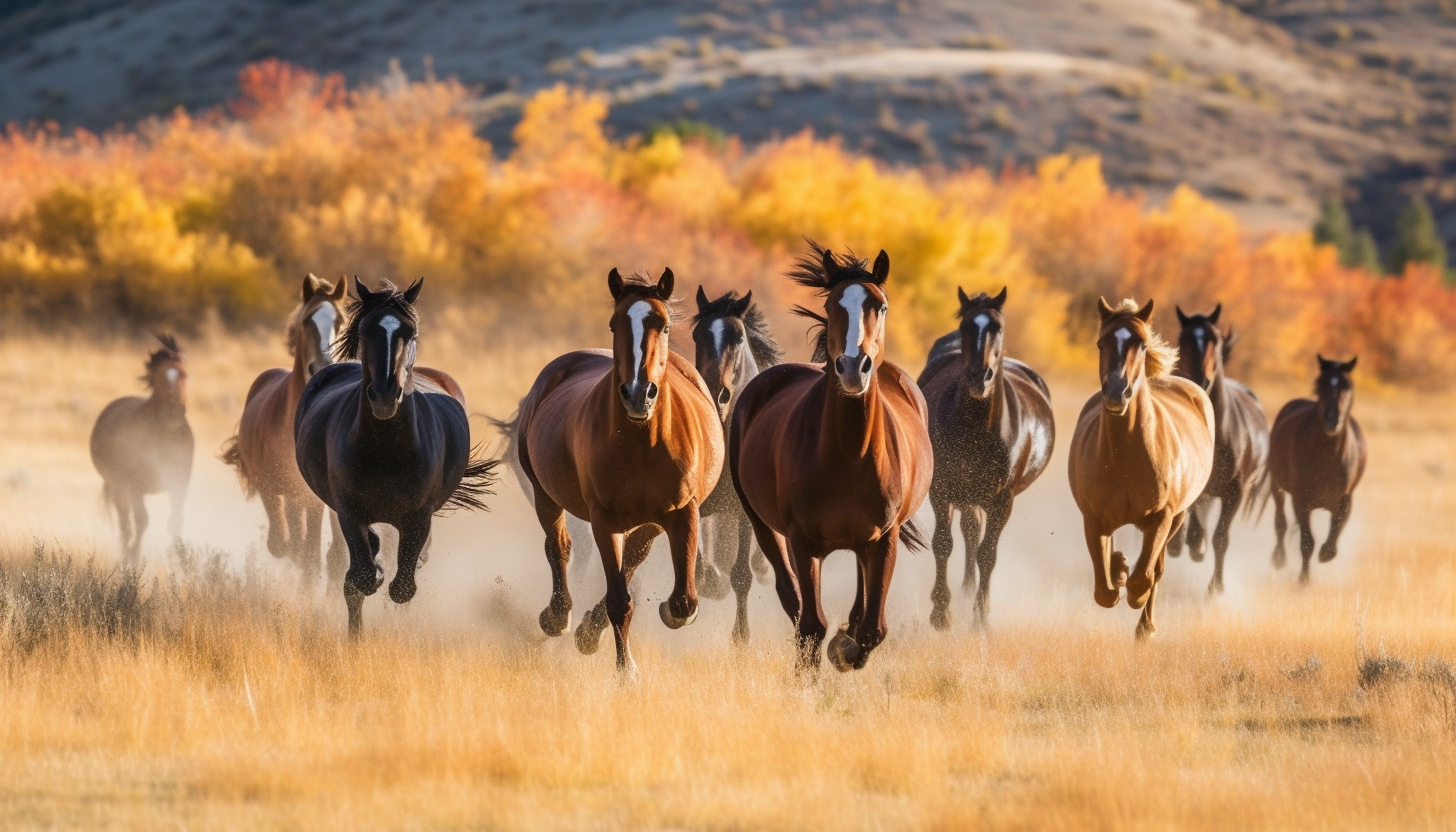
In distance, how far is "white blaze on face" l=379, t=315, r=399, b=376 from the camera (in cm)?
849

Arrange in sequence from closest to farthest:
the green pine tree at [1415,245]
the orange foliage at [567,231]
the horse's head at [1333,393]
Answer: the horse's head at [1333,393] < the orange foliage at [567,231] < the green pine tree at [1415,245]

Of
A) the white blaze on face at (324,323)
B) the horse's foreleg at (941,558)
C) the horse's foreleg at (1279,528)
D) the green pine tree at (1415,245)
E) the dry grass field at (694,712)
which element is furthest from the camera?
the green pine tree at (1415,245)

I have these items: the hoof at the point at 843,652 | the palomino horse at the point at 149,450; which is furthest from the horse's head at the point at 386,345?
the palomino horse at the point at 149,450

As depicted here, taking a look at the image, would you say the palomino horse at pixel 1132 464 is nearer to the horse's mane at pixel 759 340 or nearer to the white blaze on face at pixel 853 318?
the white blaze on face at pixel 853 318

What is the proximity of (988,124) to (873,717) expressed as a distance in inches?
2617

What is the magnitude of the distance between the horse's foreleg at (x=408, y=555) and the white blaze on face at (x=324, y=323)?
197 cm

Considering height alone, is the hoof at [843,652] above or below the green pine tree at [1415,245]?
below

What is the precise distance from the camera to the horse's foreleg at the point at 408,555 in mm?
8898

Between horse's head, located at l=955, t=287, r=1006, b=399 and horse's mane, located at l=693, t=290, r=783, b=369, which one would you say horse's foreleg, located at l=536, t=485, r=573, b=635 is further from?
horse's head, located at l=955, t=287, r=1006, b=399

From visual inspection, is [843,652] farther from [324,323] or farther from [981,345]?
[324,323]

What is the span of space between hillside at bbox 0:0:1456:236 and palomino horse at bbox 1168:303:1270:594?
161 feet

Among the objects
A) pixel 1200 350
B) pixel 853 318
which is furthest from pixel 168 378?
pixel 853 318

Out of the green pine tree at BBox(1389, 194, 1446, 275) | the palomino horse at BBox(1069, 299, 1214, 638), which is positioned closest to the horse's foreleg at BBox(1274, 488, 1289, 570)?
the palomino horse at BBox(1069, 299, 1214, 638)

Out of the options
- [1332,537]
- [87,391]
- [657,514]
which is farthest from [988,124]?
[657,514]
